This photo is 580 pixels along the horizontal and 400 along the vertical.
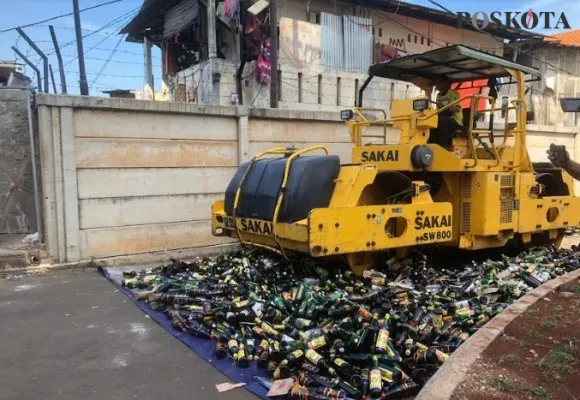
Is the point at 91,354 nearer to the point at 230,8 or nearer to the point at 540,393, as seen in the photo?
the point at 540,393

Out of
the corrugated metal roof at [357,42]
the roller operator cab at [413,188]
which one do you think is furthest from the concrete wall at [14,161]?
the corrugated metal roof at [357,42]

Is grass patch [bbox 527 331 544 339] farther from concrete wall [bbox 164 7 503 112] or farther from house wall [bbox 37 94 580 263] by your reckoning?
concrete wall [bbox 164 7 503 112]

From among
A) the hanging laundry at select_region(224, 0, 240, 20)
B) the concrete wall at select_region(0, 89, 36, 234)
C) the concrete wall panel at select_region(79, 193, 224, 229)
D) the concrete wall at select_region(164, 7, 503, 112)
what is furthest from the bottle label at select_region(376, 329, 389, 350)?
the hanging laundry at select_region(224, 0, 240, 20)

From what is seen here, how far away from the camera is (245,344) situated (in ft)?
13.5

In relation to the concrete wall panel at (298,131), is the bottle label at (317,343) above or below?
below

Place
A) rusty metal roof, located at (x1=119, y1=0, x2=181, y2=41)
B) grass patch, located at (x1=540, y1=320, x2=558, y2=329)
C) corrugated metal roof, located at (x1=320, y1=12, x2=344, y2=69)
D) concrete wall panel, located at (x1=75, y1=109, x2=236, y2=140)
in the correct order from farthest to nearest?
rusty metal roof, located at (x1=119, y1=0, x2=181, y2=41), corrugated metal roof, located at (x1=320, y1=12, x2=344, y2=69), concrete wall panel, located at (x1=75, y1=109, x2=236, y2=140), grass patch, located at (x1=540, y1=320, x2=558, y2=329)

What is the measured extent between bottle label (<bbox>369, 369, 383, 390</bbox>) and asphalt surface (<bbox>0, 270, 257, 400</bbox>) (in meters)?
0.84

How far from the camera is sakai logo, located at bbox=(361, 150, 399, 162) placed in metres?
6.11

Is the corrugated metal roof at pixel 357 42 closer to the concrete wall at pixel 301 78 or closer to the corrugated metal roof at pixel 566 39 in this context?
the concrete wall at pixel 301 78

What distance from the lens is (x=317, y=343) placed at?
3900mm

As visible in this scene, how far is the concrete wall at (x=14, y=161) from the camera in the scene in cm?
755

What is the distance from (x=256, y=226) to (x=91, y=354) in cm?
232

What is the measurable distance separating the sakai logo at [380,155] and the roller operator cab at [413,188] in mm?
Answer: 14

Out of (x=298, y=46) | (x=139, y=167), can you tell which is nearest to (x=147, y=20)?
(x=298, y=46)
